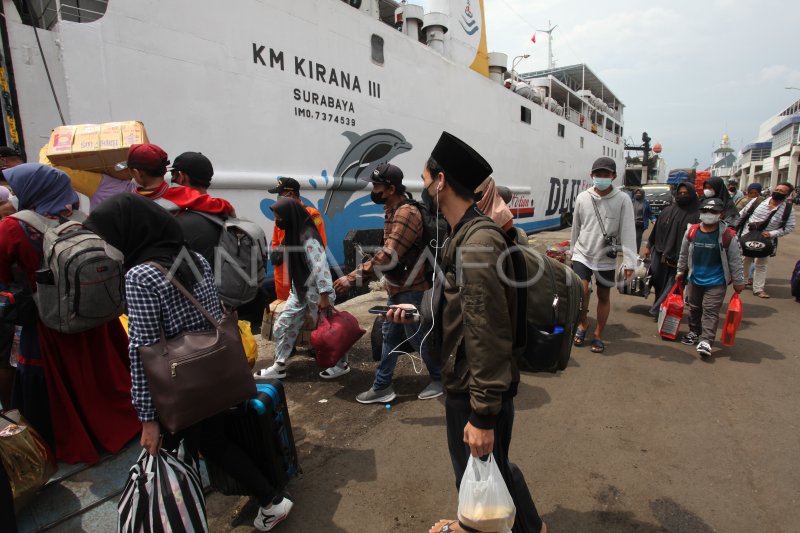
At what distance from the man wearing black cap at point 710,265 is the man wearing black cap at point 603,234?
636 millimetres

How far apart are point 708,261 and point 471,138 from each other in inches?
261

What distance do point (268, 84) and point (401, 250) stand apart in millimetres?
3834

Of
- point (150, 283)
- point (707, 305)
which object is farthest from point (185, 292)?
point (707, 305)

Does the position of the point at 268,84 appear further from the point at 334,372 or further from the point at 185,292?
the point at 185,292

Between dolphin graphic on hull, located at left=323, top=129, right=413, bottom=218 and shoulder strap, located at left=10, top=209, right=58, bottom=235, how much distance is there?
429 cm

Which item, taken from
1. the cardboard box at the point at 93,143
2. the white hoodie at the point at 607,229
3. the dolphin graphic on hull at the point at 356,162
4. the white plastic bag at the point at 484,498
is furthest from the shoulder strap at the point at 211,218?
the dolphin graphic on hull at the point at 356,162

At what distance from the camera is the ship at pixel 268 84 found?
4.02 m

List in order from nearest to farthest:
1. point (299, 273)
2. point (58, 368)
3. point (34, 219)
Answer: point (34, 219) → point (58, 368) → point (299, 273)

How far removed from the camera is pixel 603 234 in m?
4.21

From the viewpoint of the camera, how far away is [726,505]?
85.7 inches

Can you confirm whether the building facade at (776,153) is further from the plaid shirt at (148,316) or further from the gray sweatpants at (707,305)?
the plaid shirt at (148,316)

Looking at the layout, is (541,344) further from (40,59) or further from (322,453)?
(40,59)

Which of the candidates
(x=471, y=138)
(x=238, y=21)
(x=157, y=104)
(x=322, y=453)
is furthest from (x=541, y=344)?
(x=471, y=138)

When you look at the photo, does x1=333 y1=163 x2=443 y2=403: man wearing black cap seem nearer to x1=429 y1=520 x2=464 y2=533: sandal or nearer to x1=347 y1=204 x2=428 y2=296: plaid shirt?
x1=347 y1=204 x2=428 y2=296: plaid shirt
